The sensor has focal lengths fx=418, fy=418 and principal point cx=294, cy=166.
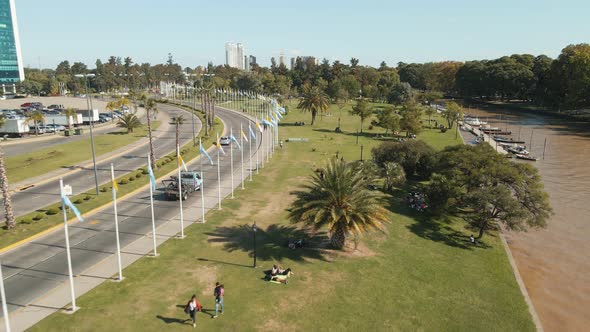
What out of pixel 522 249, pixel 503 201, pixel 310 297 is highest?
pixel 503 201

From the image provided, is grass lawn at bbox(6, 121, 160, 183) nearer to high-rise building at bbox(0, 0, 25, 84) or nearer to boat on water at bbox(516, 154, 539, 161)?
boat on water at bbox(516, 154, 539, 161)

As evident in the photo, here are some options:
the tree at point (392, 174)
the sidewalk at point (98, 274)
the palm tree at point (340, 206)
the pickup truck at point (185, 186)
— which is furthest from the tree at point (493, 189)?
the pickup truck at point (185, 186)

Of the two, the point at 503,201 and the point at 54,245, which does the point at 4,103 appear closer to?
the point at 54,245

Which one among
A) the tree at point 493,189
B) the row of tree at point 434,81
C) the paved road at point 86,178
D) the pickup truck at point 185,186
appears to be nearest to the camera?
the tree at point 493,189

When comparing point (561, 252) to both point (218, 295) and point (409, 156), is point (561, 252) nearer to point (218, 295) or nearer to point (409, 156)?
point (409, 156)

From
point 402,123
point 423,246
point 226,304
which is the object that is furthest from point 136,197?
point 402,123

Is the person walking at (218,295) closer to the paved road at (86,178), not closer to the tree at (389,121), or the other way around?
the paved road at (86,178)

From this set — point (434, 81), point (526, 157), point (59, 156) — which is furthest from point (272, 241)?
point (434, 81)
